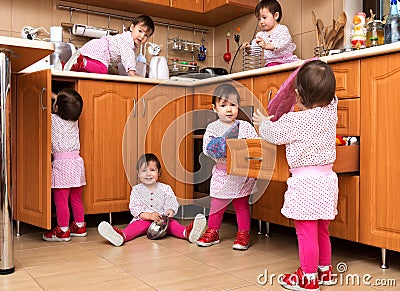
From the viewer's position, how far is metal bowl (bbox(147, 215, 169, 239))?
2338 mm

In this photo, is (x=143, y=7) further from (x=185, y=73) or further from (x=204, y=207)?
(x=204, y=207)

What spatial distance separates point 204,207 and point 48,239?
0.86 m

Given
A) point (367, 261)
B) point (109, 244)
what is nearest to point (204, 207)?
point (109, 244)

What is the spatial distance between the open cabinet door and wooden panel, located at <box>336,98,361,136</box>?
4.16 ft

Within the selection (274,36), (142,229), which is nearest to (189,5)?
(274,36)

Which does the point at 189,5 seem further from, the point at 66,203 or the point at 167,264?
the point at 167,264

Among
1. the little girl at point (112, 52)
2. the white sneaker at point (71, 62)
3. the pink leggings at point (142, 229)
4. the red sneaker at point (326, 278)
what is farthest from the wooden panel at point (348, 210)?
the white sneaker at point (71, 62)

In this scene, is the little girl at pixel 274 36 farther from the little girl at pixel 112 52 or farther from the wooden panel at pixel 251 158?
the wooden panel at pixel 251 158

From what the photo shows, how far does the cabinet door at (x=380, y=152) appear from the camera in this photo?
1.73 metres

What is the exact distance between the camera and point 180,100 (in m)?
2.95

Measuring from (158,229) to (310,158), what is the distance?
39.8 inches

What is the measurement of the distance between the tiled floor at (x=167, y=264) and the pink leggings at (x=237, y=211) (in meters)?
0.10

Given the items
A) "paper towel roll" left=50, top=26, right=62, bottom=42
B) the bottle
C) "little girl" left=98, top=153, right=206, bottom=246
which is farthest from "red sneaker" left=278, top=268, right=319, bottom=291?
"paper towel roll" left=50, top=26, right=62, bottom=42

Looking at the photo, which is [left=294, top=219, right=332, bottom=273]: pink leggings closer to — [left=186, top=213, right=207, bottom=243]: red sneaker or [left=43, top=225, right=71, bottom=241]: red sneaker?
[left=186, top=213, right=207, bottom=243]: red sneaker
